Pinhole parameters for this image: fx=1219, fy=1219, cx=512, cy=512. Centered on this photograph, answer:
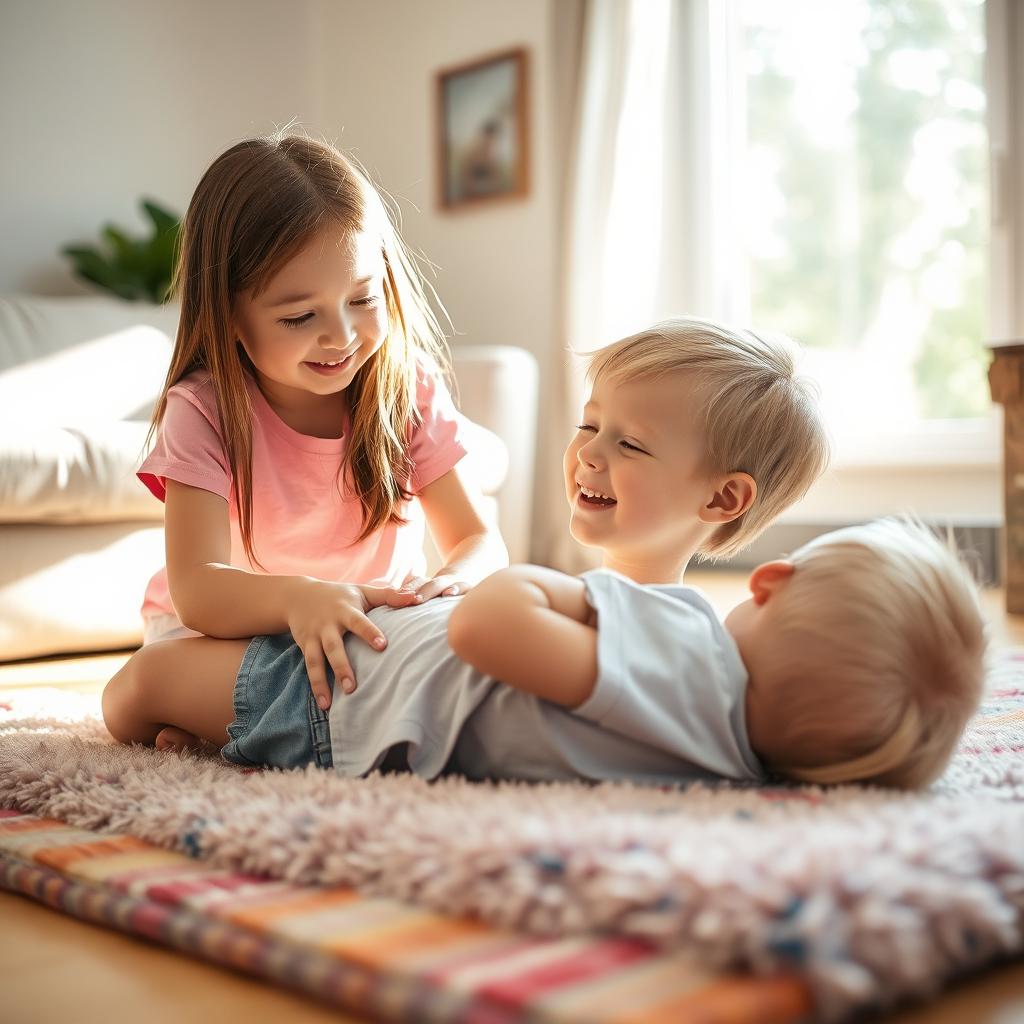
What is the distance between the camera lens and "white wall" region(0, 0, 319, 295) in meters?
3.74

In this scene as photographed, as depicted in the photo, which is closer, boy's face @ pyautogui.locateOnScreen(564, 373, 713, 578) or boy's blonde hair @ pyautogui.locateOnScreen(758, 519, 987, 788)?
boy's blonde hair @ pyautogui.locateOnScreen(758, 519, 987, 788)

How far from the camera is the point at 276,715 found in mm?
1089

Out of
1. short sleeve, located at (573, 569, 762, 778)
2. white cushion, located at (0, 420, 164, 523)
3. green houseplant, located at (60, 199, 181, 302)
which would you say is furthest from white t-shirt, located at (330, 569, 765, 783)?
green houseplant, located at (60, 199, 181, 302)

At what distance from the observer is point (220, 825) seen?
2.79 feet

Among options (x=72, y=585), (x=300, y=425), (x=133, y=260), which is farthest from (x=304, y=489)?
(x=133, y=260)

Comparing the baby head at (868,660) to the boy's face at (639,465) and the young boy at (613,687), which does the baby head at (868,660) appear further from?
the boy's face at (639,465)

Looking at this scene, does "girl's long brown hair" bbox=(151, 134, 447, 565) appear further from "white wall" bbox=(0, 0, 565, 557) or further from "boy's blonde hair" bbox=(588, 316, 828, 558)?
"white wall" bbox=(0, 0, 565, 557)

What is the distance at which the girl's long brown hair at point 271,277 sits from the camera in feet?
4.20

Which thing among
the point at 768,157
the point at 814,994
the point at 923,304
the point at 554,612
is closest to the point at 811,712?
the point at 554,612

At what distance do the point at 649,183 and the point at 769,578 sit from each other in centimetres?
294

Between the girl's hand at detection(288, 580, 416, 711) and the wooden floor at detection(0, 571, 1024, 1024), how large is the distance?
1.01ft

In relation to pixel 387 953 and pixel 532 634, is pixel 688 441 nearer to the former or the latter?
pixel 532 634

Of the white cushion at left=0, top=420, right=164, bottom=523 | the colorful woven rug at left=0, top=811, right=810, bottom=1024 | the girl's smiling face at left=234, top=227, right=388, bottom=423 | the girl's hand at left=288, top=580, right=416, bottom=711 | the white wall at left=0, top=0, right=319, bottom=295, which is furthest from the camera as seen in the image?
the white wall at left=0, top=0, right=319, bottom=295

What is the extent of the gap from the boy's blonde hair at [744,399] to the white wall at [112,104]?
9.83 feet
